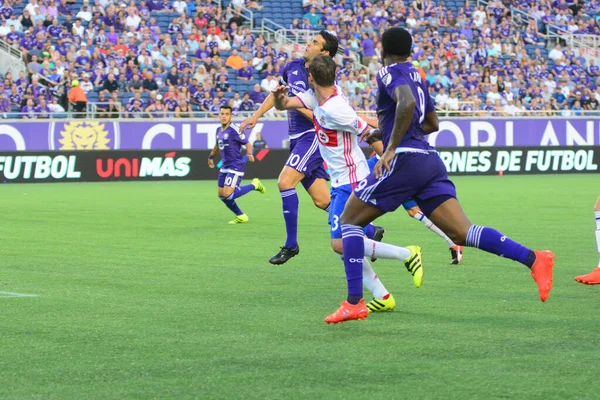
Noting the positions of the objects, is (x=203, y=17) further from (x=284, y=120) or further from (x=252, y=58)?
(x=284, y=120)

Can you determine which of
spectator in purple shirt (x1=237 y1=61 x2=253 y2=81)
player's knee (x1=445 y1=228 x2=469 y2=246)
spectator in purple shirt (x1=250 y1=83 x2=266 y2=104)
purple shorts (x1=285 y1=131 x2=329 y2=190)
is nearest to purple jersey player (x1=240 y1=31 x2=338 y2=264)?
purple shorts (x1=285 y1=131 x2=329 y2=190)

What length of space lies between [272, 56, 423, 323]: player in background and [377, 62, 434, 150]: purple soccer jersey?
0.82m

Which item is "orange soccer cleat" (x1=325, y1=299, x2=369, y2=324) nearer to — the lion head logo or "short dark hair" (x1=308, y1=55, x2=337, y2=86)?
"short dark hair" (x1=308, y1=55, x2=337, y2=86)

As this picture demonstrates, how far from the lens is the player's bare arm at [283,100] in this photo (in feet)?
28.5

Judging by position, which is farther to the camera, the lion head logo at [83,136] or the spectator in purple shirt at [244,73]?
the spectator in purple shirt at [244,73]

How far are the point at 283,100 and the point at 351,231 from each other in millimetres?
1371

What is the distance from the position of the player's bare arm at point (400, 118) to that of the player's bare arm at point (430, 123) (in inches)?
20.3

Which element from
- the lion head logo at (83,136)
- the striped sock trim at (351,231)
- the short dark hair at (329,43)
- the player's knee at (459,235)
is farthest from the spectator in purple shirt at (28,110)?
the player's knee at (459,235)

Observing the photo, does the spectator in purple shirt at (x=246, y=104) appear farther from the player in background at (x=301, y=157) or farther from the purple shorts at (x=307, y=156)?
the purple shorts at (x=307, y=156)

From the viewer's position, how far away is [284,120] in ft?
116

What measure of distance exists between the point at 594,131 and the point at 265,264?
29303mm

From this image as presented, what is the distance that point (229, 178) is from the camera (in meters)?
19.0

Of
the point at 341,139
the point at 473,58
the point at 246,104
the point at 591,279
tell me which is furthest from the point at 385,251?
the point at 473,58

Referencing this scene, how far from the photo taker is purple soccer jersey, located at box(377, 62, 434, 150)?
782 cm
